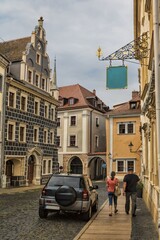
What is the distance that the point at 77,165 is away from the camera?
50000mm

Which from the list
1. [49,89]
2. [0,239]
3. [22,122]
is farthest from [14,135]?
[0,239]

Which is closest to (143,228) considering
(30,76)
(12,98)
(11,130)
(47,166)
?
(11,130)

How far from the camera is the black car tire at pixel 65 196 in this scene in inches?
461

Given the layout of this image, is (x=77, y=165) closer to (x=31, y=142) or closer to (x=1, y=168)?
(x=31, y=142)

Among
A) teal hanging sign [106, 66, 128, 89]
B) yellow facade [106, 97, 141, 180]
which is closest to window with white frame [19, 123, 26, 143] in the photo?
yellow facade [106, 97, 141, 180]

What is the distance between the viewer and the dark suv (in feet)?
38.5

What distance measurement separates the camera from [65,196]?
11.7m

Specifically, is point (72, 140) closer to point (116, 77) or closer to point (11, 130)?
point (11, 130)

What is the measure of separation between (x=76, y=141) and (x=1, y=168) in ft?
71.5

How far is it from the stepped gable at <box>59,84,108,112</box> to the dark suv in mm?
37123

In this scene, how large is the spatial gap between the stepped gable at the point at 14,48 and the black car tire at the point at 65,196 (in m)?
23.8

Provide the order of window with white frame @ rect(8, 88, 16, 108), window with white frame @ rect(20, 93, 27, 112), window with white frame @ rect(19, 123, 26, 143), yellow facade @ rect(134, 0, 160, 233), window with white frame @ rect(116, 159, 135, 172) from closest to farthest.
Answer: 1. yellow facade @ rect(134, 0, 160, 233)
2. window with white frame @ rect(8, 88, 16, 108)
3. window with white frame @ rect(19, 123, 26, 143)
4. window with white frame @ rect(20, 93, 27, 112)
5. window with white frame @ rect(116, 159, 135, 172)

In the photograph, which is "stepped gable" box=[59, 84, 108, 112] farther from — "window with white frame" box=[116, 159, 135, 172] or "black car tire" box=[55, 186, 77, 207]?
"black car tire" box=[55, 186, 77, 207]

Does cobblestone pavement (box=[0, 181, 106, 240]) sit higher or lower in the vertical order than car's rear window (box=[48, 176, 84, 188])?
lower
